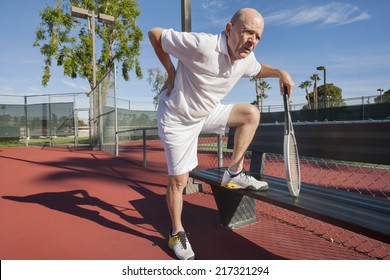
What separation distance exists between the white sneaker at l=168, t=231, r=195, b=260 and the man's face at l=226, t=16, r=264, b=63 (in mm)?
1503

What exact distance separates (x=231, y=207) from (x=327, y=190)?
1005 millimetres

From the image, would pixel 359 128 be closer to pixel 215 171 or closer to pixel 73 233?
pixel 215 171

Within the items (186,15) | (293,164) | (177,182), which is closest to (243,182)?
(293,164)

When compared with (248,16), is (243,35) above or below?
below

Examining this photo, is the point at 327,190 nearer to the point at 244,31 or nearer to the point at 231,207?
the point at 231,207

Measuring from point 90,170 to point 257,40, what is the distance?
18.1 ft

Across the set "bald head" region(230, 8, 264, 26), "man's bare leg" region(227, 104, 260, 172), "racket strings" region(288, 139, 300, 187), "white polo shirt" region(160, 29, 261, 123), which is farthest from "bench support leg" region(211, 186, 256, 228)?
"bald head" region(230, 8, 264, 26)

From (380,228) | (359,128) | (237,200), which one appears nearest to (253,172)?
(237,200)

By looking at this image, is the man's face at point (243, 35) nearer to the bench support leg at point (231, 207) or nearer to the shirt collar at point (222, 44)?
the shirt collar at point (222, 44)

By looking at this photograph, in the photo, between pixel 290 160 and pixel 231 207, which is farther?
pixel 231 207

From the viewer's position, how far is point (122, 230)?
2.97 m

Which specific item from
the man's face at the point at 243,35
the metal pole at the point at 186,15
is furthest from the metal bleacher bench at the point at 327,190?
the metal pole at the point at 186,15

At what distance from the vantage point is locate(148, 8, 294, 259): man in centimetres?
203

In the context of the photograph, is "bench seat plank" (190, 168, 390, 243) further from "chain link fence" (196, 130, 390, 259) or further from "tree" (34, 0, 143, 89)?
"tree" (34, 0, 143, 89)
